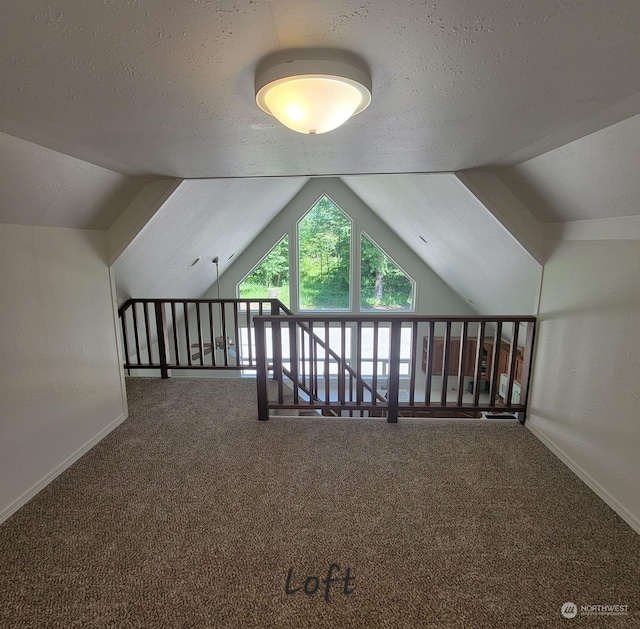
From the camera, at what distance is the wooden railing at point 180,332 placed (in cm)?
375

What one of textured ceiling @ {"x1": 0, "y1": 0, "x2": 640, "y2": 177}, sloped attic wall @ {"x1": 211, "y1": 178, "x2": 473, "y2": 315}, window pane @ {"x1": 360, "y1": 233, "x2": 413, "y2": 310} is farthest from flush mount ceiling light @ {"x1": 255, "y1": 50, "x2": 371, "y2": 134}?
Result: window pane @ {"x1": 360, "y1": 233, "x2": 413, "y2": 310}

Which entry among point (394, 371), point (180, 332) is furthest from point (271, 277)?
point (394, 371)

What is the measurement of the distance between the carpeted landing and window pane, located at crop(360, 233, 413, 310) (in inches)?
185

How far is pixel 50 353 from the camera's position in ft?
7.18

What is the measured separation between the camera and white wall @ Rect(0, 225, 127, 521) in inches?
75.0

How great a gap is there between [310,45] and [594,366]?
2.35 meters

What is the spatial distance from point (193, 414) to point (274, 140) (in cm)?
241

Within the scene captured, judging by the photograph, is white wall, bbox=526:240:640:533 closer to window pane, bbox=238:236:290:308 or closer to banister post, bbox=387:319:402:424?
banister post, bbox=387:319:402:424

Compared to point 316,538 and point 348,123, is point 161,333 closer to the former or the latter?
point 316,538

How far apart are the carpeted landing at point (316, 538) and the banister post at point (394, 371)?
25cm

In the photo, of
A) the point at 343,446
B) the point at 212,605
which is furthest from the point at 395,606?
the point at 343,446

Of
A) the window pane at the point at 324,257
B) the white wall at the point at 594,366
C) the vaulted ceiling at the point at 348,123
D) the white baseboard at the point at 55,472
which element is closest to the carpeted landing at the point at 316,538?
A: the white baseboard at the point at 55,472

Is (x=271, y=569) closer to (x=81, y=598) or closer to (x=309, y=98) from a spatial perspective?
(x=81, y=598)

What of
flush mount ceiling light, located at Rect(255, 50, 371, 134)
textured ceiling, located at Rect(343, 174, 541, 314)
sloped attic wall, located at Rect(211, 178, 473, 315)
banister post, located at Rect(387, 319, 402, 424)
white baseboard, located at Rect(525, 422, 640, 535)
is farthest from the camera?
sloped attic wall, located at Rect(211, 178, 473, 315)
